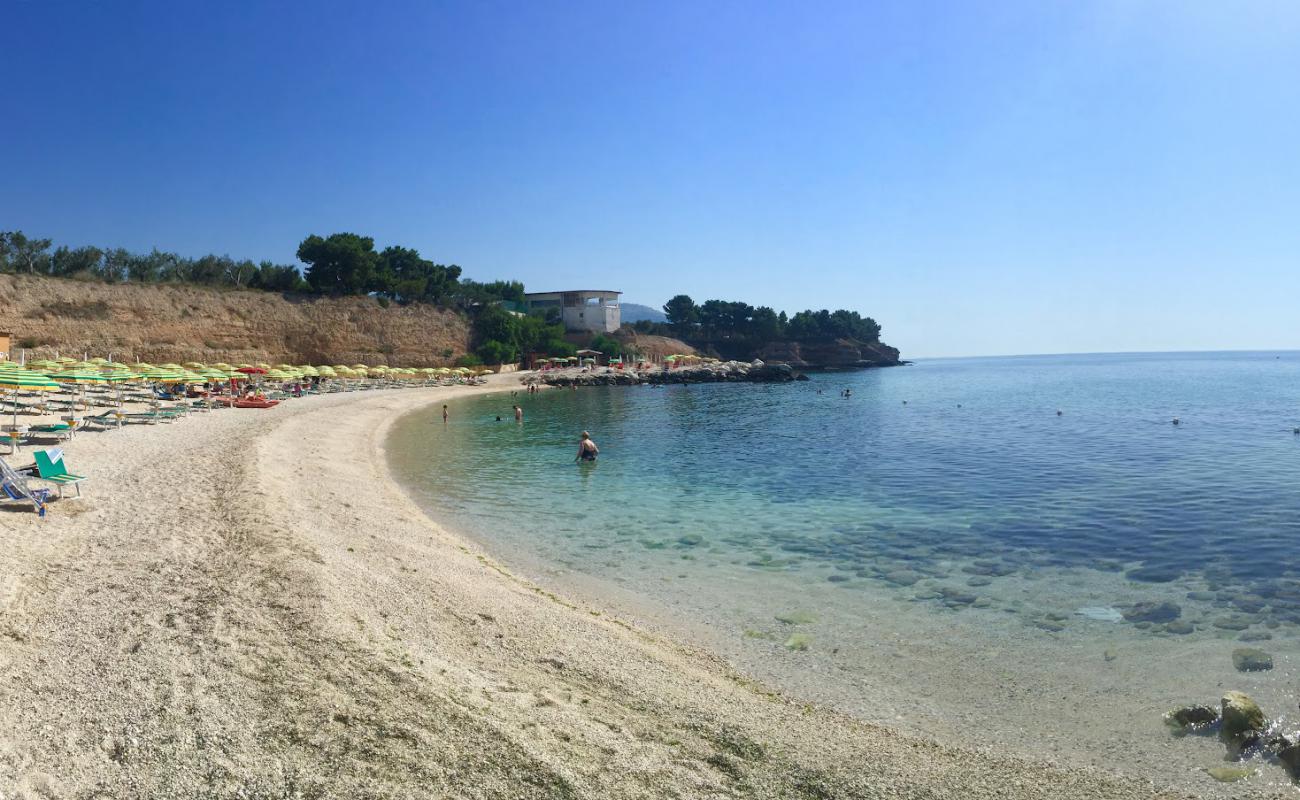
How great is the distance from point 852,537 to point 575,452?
14.0 metres

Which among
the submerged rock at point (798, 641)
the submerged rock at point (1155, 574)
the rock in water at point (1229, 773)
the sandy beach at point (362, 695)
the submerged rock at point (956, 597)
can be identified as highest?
the sandy beach at point (362, 695)

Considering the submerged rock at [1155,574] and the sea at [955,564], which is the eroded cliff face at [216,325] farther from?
the submerged rock at [1155,574]

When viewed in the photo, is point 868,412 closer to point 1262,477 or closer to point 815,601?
point 1262,477

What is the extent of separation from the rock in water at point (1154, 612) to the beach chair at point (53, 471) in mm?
16881

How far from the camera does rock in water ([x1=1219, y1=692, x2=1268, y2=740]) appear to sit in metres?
6.24

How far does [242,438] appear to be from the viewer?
2152 cm

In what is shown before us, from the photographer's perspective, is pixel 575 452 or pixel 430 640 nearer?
pixel 430 640

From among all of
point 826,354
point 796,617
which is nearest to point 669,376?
point 826,354

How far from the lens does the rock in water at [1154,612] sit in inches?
369

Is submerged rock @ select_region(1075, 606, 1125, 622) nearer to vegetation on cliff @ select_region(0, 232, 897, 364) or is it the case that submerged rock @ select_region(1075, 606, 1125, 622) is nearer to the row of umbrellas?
the row of umbrellas

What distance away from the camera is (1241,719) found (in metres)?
6.29

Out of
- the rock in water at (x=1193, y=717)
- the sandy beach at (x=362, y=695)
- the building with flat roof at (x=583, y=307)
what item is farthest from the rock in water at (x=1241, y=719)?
the building with flat roof at (x=583, y=307)

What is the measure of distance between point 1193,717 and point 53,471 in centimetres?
1668

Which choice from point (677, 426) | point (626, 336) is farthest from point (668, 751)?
point (626, 336)
